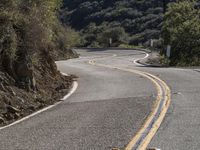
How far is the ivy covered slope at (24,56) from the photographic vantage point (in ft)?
46.2

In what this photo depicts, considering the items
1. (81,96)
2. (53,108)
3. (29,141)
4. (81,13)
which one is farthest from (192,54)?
(81,13)

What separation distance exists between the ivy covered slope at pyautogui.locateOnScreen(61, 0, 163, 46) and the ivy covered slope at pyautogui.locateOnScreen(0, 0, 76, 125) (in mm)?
60249

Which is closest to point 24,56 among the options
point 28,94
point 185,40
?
point 28,94

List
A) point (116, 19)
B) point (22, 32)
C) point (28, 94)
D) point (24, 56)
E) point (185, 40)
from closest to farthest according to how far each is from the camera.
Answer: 1. point (28, 94)
2. point (22, 32)
3. point (24, 56)
4. point (185, 40)
5. point (116, 19)

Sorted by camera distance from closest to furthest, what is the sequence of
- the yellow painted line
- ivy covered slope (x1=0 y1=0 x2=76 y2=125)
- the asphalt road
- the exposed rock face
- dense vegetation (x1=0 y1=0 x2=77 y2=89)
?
1. the yellow painted line
2. the asphalt road
3. ivy covered slope (x1=0 y1=0 x2=76 y2=125)
4. dense vegetation (x1=0 y1=0 x2=77 y2=89)
5. the exposed rock face

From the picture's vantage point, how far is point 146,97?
15141 mm

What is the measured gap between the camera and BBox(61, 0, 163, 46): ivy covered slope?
8231 centimetres

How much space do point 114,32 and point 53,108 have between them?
67.8 m

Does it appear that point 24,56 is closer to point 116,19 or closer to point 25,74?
point 25,74

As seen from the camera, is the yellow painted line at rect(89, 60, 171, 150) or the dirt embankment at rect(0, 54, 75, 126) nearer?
the yellow painted line at rect(89, 60, 171, 150)

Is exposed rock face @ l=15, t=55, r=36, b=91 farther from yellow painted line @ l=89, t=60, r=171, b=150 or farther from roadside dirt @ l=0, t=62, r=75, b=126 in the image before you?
yellow painted line @ l=89, t=60, r=171, b=150

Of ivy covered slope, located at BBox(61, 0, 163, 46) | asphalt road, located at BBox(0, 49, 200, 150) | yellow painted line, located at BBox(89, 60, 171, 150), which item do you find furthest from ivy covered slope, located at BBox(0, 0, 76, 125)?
ivy covered slope, located at BBox(61, 0, 163, 46)

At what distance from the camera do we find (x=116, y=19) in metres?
95.0

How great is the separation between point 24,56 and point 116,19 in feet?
260
